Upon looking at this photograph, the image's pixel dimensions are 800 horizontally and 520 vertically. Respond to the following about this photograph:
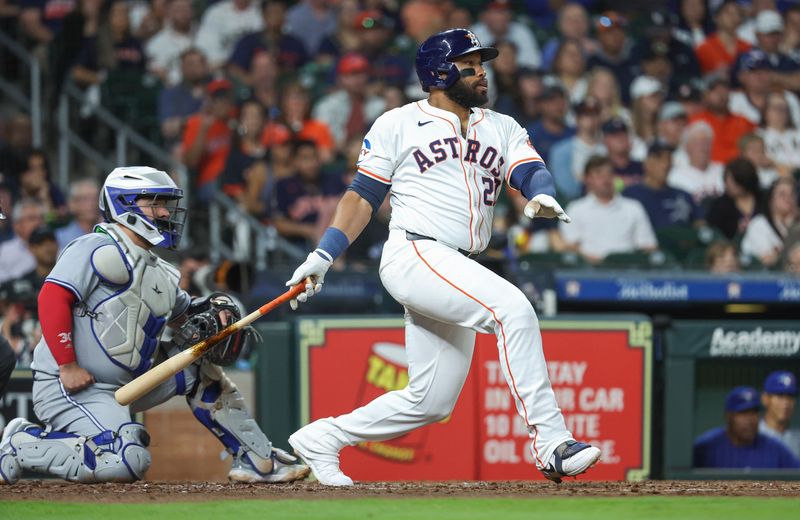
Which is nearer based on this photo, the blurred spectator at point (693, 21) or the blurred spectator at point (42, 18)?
the blurred spectator at point (42, 18)

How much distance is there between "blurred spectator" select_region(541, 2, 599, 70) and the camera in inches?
451

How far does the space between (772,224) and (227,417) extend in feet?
18.3

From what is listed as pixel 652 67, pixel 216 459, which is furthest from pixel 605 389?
pixel 652 67

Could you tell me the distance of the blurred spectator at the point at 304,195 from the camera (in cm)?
955

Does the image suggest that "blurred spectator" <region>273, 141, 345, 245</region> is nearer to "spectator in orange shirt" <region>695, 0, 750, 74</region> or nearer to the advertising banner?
the advertising banner

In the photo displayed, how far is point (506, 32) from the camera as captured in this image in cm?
1145

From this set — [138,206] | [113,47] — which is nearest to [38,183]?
[113,47]

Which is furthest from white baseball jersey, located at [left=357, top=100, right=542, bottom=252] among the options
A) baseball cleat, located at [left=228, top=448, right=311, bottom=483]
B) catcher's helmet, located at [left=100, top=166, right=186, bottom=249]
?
baseball cleat, located at [left=228, top=448, right=311, bottom=483]

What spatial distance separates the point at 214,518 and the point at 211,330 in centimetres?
119

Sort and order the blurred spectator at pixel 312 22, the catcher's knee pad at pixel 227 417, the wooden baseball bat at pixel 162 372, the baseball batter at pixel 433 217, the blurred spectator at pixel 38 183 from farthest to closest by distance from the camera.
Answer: the blurred spectator at pixel 312 22, the blurred spectator at pixel 38 183, the catcher's knee pad at pixel 227 417, the wooden baseball bat at pixel 162 372, the baseball batter at pixel 433 217

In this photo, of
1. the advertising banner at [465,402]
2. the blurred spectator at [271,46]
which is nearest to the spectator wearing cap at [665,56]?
the blurred spectator at [271,46]

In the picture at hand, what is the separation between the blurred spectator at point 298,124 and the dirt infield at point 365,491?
5.10m

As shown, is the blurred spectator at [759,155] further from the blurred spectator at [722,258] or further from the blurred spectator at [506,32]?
the blurred spectator at [506,32]

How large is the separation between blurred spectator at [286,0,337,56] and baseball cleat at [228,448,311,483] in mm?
6246
